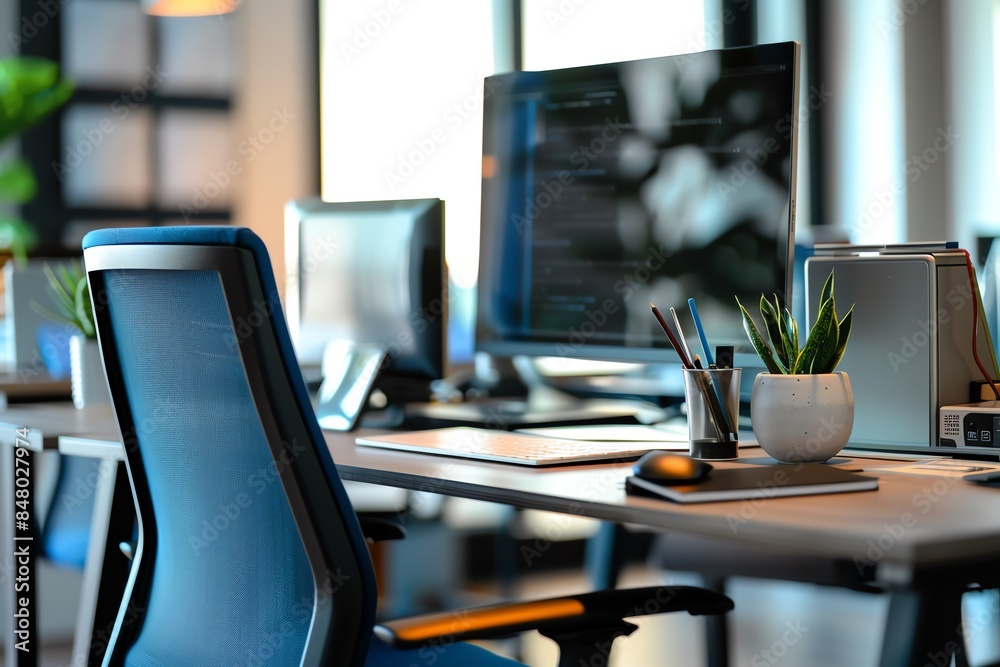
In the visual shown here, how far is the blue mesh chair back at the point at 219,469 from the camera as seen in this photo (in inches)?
43.3

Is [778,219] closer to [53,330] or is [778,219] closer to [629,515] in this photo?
[629,515]

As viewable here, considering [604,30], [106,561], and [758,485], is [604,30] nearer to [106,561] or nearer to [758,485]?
[106,561]

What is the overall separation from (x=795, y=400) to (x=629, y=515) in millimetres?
347

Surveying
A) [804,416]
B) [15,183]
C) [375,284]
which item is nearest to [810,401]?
[804,416]

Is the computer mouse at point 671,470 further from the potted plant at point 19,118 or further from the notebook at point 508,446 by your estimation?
the potted plant at point 19,118

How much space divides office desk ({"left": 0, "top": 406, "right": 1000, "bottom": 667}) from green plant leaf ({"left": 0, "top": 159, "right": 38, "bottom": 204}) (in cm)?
417

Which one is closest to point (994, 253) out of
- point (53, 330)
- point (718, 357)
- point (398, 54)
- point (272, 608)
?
point (718, 357)

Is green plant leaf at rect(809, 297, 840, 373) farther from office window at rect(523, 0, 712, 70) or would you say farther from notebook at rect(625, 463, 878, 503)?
office window at rect(523, 0, 712, 70)

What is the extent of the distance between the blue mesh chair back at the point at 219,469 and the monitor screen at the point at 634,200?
0.69 metres

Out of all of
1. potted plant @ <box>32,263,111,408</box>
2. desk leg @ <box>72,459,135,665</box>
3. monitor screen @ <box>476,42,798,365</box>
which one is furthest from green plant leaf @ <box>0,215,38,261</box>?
monitor screen @ <box>476,42,798,365</box>

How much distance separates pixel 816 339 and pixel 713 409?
0.48 feet

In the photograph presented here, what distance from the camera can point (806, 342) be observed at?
4.50 feet

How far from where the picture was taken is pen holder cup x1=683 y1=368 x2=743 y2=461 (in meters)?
1.38

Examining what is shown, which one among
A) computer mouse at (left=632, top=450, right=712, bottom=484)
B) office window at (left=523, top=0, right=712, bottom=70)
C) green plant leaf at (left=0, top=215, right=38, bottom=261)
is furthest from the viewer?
office window at (left=523, top=0, right=712, bottom=70)
